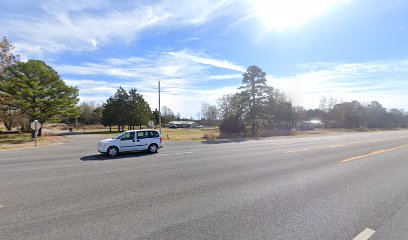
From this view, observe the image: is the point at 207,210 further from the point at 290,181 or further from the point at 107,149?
the point at 107,149

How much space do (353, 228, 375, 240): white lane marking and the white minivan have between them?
45.6 ft

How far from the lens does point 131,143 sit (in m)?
16.0

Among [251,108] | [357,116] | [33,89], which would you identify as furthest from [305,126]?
[33,89]

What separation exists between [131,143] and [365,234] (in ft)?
46.3

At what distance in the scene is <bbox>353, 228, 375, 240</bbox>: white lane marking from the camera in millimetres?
4050

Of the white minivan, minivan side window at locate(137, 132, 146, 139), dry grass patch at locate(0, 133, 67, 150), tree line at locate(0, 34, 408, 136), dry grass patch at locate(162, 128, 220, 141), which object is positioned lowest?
dry grass patch at locate(162, 128, 220, 141)

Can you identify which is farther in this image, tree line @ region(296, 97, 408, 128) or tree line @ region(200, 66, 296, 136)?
tree line @ region(296, 97, 408, 128)

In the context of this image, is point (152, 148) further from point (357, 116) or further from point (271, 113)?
point (357, 116)

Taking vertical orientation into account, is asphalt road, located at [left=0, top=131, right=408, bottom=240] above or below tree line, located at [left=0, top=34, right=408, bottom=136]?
below

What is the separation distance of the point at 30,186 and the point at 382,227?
9169 millimetres

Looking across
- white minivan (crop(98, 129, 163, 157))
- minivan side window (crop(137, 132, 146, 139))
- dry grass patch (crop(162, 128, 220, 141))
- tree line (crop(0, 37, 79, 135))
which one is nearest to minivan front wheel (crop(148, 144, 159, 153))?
white minivan (crop(98, 129, 163, 157))

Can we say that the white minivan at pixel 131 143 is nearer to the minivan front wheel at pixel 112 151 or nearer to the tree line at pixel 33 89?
the minivan front wheel at pixel 112 151

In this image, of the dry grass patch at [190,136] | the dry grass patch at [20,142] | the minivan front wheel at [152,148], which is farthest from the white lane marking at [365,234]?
the dry grass patch at [190,136]

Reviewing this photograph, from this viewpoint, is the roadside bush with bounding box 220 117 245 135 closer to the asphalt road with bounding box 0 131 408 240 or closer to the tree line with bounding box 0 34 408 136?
the tree line with bounding box 0 34 408 136
